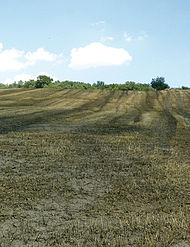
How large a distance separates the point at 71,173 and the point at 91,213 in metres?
2.36

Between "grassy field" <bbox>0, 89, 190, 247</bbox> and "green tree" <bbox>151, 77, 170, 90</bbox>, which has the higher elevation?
"green tree" <bbox>151, 77, 170, 90</bbox>

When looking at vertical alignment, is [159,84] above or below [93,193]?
above

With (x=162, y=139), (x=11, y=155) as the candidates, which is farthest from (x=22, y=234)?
(x=162, y=139)

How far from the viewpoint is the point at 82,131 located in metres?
13.9

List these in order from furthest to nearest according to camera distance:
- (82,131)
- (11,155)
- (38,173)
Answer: (82,131), (11,155), (38,173)

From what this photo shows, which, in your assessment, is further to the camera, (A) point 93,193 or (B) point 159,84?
(B) point 159,84

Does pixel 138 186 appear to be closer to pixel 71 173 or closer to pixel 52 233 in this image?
pixel 71 173

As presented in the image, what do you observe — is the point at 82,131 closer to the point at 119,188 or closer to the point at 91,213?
the point at 119,188

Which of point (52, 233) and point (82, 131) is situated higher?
point (82, 131)

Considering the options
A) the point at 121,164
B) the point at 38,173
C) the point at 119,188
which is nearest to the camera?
the point at 119,188

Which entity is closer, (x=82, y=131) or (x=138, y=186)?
(x=138, y=186)

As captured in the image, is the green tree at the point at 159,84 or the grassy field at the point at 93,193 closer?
the grassy field at the point at 93,193

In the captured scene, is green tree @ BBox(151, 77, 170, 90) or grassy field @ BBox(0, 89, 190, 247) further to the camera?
green tree @ BBox(151, 77, 170, 90)

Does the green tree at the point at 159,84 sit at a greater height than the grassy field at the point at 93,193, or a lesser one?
greater
